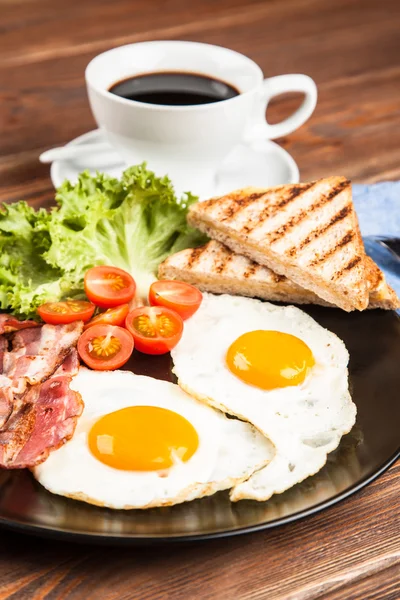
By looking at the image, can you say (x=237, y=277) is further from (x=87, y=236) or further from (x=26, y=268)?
(x=26, y=268)

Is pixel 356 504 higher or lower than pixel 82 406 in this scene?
lower

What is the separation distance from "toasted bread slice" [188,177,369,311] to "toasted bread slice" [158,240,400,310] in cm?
5

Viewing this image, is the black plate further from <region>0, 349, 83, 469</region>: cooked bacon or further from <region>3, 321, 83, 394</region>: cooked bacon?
<region>3, 321, 83, 394</region>: cooked bacon

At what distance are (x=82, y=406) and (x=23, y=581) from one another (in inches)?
21.1

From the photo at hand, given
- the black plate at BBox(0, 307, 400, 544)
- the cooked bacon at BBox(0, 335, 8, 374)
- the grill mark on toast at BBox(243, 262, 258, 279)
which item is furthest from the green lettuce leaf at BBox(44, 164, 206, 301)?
the black plate at BBox(0, 307, 400, 544)

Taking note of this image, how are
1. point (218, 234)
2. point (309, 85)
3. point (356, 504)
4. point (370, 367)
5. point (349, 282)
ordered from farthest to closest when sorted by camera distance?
point (309, 85)
point (218, 234)
point (349, 282)
point (370, 367)
point (356, 504)

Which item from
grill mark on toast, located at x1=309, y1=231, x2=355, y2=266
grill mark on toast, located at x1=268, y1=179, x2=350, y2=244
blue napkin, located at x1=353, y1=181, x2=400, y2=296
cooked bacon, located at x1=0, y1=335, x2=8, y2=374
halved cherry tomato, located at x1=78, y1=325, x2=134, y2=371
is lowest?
blue napkin, located at x1=353, y1=181, x2=400, y2=296

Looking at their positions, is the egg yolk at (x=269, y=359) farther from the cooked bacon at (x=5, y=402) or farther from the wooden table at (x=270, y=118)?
the cooked bacon at (x=5, y=402)

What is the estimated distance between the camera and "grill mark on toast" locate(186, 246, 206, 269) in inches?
125

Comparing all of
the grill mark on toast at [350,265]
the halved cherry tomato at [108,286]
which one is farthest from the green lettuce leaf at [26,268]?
the grill mark on toast at [350,265]

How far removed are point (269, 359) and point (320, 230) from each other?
0.83 meters

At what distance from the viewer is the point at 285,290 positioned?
10.2 feet

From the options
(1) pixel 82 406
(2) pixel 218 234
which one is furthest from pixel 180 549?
(2) pixel 218 234

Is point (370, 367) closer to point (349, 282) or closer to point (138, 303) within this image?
point (349, 282)
